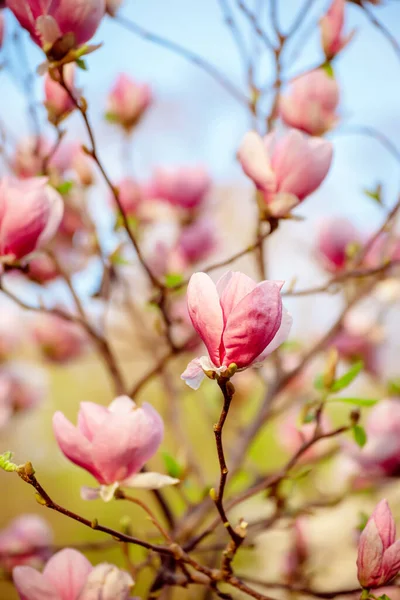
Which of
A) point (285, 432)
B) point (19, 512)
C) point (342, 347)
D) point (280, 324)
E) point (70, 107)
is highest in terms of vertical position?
point (70, 107)

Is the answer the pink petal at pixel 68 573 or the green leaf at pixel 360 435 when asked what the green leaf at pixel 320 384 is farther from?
the pink petal at pixel 68 573

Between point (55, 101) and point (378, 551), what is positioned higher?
point (55, 101)

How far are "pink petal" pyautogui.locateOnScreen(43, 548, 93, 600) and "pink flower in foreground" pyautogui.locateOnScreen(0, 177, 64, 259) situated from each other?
0.26 metres

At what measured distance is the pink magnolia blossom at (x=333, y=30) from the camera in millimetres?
597

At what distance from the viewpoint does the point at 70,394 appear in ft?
8.52

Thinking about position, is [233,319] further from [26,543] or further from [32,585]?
[26,543]

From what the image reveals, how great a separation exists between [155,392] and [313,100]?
221cm

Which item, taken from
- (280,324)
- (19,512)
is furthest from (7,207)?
(19,512)

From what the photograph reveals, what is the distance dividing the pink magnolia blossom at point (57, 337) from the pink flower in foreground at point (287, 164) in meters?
0.67

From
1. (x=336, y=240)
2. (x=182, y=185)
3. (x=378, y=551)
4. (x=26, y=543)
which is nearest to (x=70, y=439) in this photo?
(x=378, y=551)

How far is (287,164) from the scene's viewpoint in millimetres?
495

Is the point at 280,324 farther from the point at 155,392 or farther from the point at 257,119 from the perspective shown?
the point at 155,392

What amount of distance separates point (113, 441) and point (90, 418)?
0.09 feet

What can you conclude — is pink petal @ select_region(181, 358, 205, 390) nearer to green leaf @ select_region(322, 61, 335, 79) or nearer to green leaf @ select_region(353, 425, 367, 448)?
green leaf @ select_region(353, 425, 367, 448)
